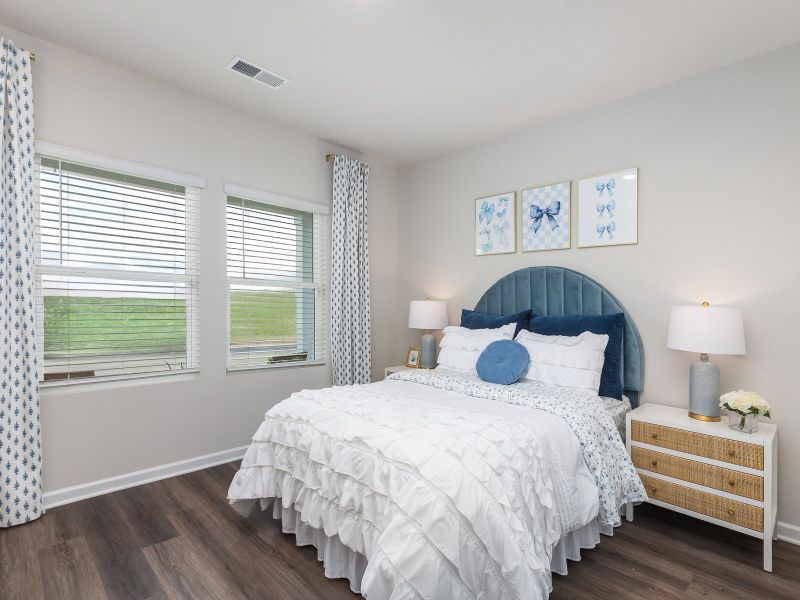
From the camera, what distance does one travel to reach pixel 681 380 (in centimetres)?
281

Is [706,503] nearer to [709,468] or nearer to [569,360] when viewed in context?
[709,468]

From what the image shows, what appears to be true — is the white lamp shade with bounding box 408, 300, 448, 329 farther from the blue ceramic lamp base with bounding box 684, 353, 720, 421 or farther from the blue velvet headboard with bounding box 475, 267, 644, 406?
the blue ceramic lamp base with bounding box 684, 353, 720, 421

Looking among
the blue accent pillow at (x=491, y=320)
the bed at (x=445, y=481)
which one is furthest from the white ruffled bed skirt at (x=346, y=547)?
the blue accent pillow at (x=491, y=320)

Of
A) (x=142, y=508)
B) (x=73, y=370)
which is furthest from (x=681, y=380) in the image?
(x=73, y=370)

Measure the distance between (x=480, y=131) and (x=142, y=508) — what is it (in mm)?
3700

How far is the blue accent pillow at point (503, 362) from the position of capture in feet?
9.30

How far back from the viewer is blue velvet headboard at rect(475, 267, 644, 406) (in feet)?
9.77

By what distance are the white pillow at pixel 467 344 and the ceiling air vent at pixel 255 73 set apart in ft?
7.35

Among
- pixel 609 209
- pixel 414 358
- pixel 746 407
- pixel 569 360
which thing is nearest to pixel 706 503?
pixel 746 407

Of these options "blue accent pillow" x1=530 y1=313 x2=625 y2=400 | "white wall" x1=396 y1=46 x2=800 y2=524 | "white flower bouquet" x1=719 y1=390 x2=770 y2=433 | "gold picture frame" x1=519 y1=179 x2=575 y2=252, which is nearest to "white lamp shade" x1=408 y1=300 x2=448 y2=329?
"white wall" x1=396 y1=46 x2=800 y2=524

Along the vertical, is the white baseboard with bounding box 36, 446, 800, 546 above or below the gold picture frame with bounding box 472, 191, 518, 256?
below

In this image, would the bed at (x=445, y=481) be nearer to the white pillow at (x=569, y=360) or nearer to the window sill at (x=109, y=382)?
the white pillow at (x=569, y=360)

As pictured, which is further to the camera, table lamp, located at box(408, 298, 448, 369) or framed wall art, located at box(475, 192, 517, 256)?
table lamp, located at box(408, 298, 448, 369)

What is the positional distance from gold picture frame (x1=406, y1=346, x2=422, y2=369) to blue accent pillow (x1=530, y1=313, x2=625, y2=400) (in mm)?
1503
